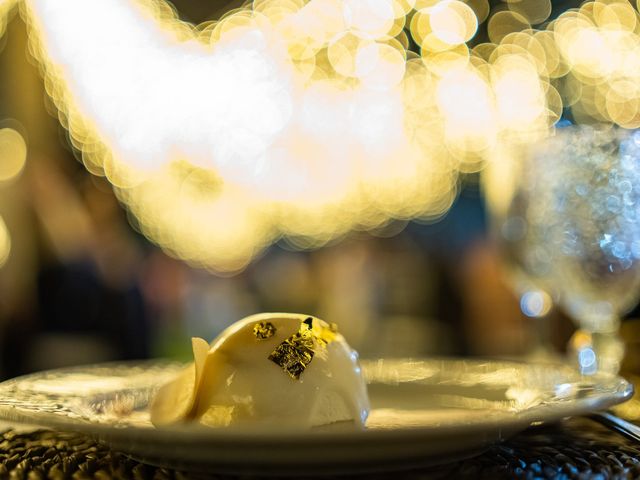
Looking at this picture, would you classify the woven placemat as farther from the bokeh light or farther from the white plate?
the bokeh light

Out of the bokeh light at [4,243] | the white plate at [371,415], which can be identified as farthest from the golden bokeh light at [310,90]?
the white plate at [371,415]

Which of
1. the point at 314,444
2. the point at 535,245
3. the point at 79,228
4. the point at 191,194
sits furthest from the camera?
the point at 191,194

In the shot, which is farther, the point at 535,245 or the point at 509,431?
the point at 535,245

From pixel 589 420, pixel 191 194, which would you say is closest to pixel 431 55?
pixel 191 194

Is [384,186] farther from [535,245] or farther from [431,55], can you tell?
[535,245]

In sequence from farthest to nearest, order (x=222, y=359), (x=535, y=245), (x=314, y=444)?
(x=535, y=245), (x=222, y=359), (x=314, y=444)

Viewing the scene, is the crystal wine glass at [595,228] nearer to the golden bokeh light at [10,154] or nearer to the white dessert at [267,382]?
the white dessert at [267,382]

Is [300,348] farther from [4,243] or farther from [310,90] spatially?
[310,90]

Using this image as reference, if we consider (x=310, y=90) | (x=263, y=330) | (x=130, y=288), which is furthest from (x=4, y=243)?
(x=263, y=330)
